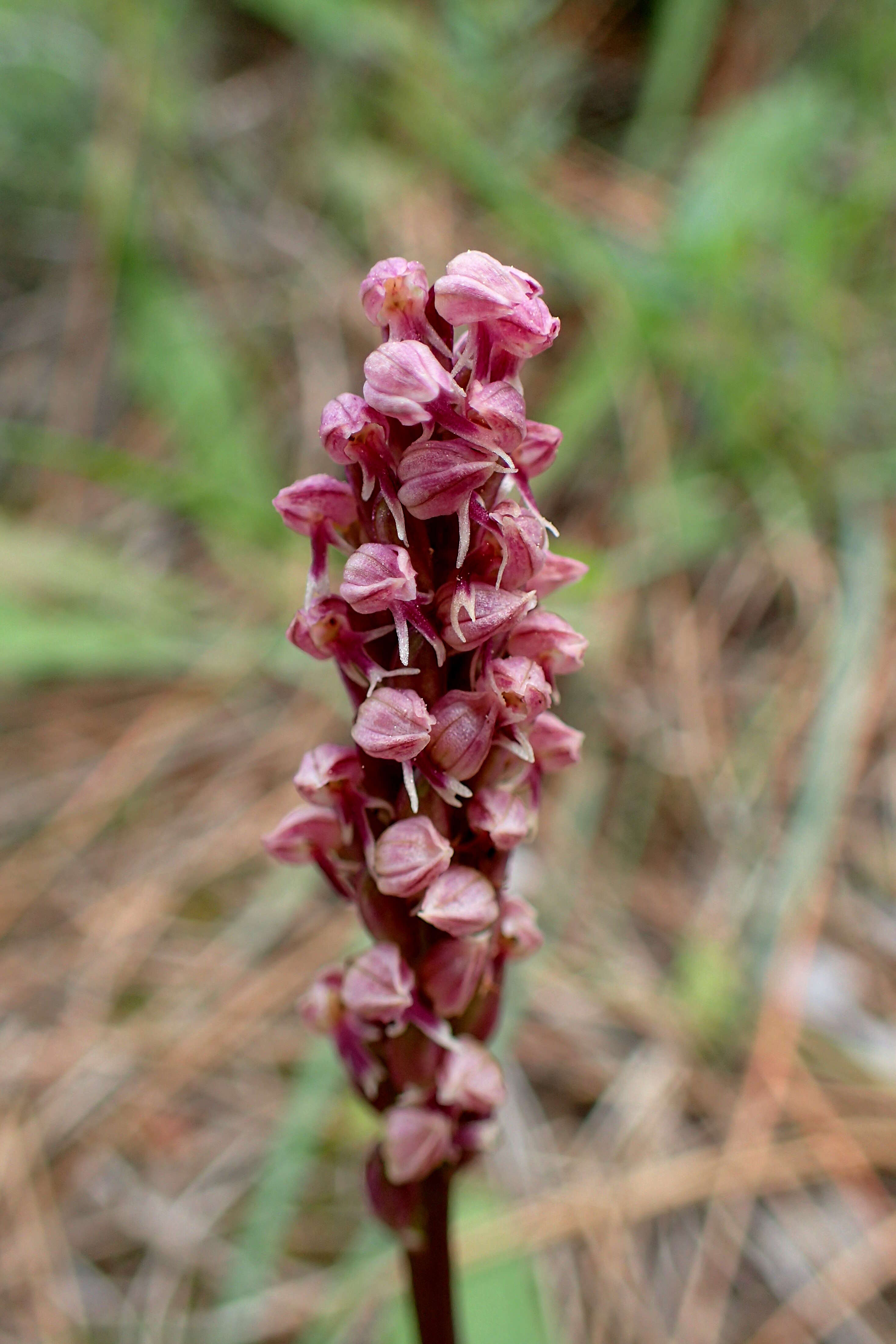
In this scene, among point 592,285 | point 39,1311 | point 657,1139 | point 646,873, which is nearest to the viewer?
point 39,1311

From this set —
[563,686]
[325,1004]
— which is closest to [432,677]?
[325,1004]

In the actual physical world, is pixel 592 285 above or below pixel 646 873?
above

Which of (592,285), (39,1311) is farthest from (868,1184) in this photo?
(592,285)

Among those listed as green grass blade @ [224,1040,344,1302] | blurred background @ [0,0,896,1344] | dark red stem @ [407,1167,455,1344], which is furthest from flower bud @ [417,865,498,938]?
green grass blade @ [224,1040,344,1302]

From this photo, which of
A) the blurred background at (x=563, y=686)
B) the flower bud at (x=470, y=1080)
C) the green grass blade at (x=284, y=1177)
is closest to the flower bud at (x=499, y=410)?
the flower bud at (x=470, y=1080)

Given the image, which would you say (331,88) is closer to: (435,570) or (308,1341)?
(435,570)

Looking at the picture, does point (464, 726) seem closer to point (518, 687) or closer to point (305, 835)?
point (518, 687)
